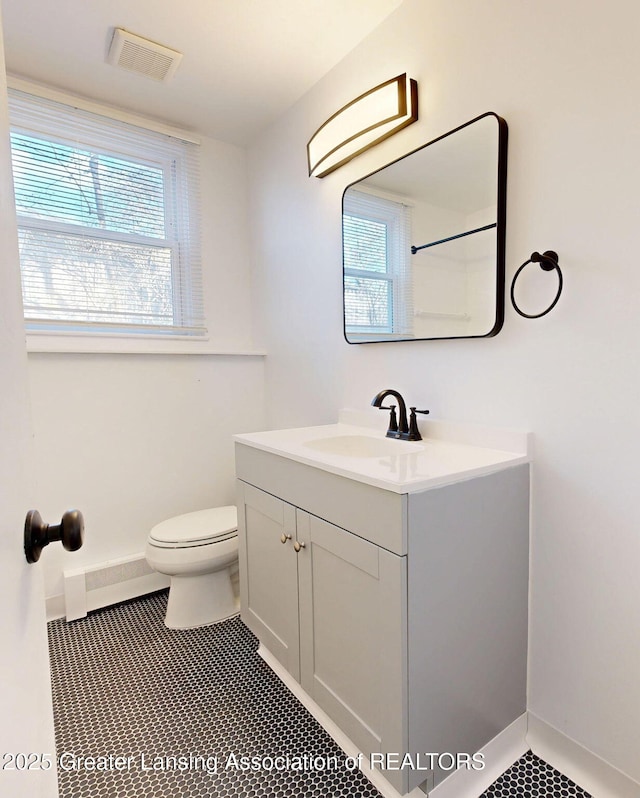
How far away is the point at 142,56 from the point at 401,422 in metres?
1.81

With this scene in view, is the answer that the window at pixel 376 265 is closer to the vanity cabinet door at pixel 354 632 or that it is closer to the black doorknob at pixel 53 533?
the vanity cabinet door at pixel 354 632

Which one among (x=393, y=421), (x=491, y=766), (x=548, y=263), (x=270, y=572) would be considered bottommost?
(x=491, y=766)

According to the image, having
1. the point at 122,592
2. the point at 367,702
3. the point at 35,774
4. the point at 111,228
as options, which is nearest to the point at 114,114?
the point at 111,228

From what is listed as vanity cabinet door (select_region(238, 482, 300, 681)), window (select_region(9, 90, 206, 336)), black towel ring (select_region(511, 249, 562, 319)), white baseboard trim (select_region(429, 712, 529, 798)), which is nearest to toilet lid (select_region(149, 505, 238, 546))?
vanity cabinet door (select_region(238, 482, 300, 681))

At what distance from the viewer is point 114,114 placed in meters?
2.10

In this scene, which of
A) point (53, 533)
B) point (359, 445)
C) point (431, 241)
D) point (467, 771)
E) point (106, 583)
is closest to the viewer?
point (53, 533)

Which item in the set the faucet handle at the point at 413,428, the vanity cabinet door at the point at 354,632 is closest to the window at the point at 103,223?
the faucet handle at the point at 413,428

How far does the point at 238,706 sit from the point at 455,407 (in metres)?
1.25

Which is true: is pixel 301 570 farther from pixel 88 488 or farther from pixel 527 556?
pixel 88 488

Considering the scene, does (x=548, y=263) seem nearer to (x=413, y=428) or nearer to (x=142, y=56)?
(x=413, y=428)

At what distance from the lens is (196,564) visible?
1.85 m

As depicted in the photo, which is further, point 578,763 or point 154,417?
point 154,417

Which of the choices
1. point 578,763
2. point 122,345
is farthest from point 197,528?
point 578,763

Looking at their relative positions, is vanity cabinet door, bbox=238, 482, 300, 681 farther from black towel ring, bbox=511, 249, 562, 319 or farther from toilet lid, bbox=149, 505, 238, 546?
black towel ring, bbox=511, 249, 562, 319
